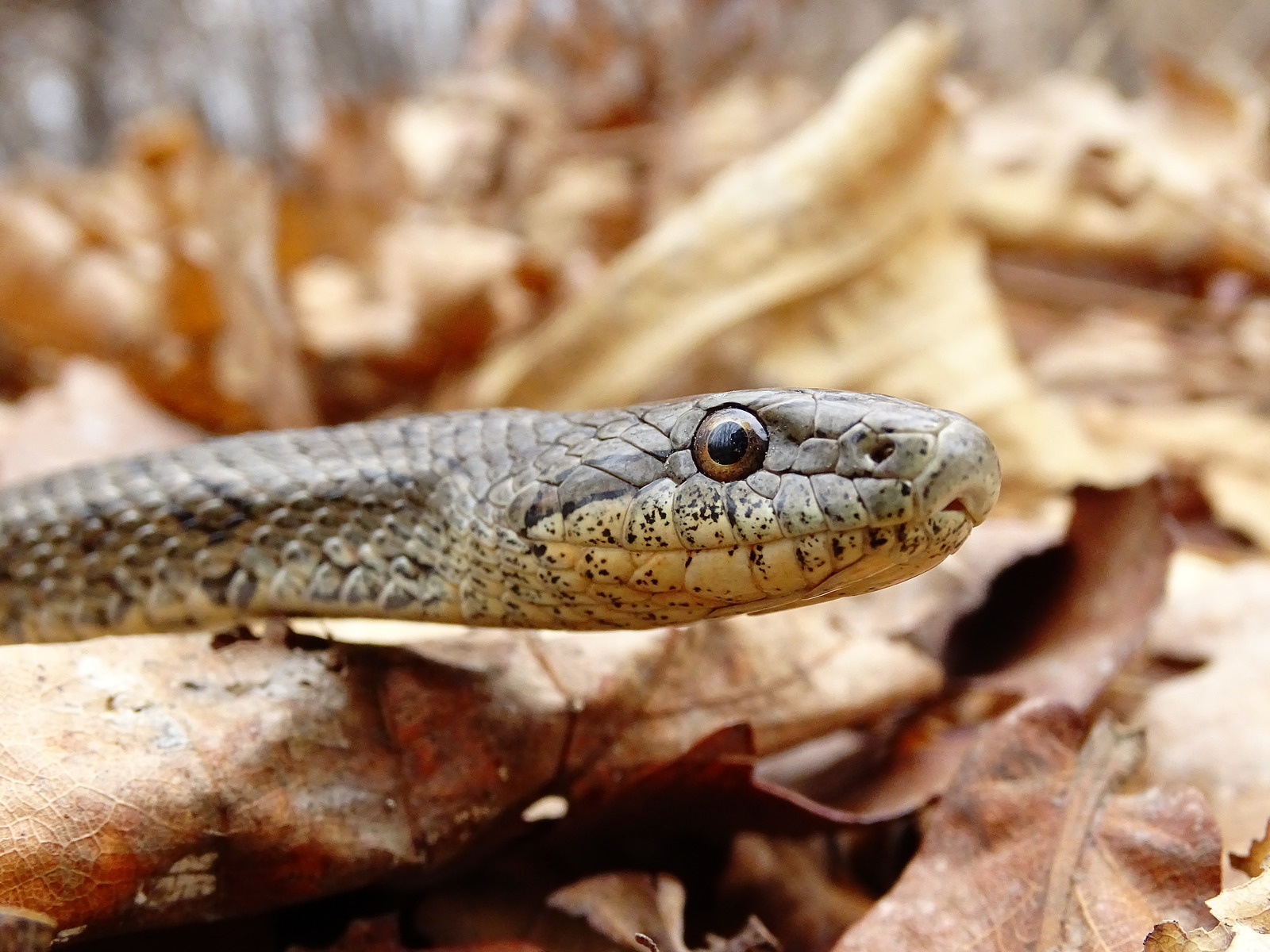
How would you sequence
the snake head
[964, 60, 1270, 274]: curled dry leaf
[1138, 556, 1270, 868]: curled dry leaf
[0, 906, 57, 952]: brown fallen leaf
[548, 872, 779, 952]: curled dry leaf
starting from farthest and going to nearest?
[964, 60, 1270, 274]: curled dry leaf → [1138, 556, 1270, 868]: curled dry leaf → the snake head → [548, 872, 779, 952]: curled dry leaf → [0, 906, 57, 952]: brown fallen leaf

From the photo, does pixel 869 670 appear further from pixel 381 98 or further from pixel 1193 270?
pixel 381 98

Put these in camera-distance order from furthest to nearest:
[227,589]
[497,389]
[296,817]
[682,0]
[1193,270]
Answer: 1. [682,0]
2. [1193,270]
3. [497,389]
4. [227,589]
5. [296,817]

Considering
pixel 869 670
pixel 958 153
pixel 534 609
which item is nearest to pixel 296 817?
pixel 534 609

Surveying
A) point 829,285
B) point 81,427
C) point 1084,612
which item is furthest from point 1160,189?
point 81,427

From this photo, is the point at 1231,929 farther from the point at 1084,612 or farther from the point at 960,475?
the point at 1084,612

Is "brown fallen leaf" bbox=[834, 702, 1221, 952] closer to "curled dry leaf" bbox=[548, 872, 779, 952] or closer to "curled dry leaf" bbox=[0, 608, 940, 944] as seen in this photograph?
"curled dry leaf" bbox=[548, 872, 779, 952]

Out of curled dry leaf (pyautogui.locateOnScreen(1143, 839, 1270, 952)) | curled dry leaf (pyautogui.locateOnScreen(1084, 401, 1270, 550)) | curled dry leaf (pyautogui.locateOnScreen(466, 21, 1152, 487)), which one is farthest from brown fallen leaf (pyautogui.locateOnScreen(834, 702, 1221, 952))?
curled dry leaf (pyautogui.locateOnScreen(466, 21, 1152, 487))
